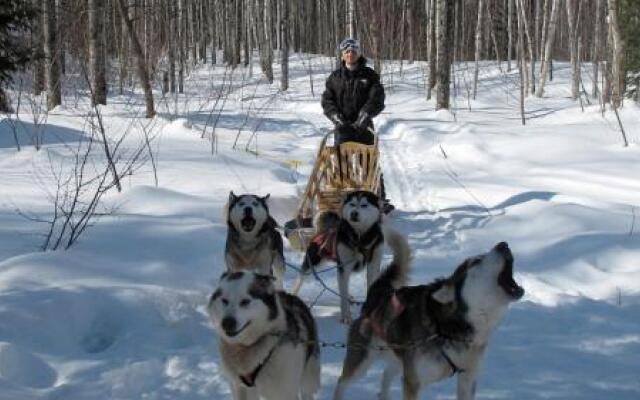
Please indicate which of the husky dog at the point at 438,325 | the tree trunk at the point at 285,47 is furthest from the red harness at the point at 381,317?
the tree trunk at the point at 285,47

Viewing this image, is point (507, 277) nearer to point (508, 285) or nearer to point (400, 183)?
point (508, 285)

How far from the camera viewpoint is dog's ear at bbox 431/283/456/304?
2.82m

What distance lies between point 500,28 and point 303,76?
42.7 feet

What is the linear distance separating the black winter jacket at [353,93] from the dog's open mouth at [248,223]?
2.87 metres

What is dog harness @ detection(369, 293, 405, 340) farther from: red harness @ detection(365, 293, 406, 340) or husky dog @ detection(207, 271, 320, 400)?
husky dog @ detection(207, 271, 320, 400)

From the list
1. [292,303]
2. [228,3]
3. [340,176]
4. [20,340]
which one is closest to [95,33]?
[340,176]

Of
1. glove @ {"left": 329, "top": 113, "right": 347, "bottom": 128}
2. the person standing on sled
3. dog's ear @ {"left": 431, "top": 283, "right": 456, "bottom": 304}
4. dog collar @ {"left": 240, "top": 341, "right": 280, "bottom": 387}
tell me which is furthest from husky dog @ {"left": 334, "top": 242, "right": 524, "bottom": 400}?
glove @ {"left": 329, "top": 113, "right": 347, "bottom": 128}

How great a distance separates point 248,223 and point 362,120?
285 centimetres

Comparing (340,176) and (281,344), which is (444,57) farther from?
(281,344)

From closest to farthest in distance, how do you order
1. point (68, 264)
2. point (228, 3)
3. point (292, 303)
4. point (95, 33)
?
point (292, 303) → point (68, 264) → point (95, 33) → point (228, 3)

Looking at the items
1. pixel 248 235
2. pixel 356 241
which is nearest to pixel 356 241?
pixel 356 241

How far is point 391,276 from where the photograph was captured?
3.46 metres

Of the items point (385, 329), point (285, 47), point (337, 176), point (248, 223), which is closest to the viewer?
point (385, 329)

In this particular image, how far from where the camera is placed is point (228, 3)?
114 ft
